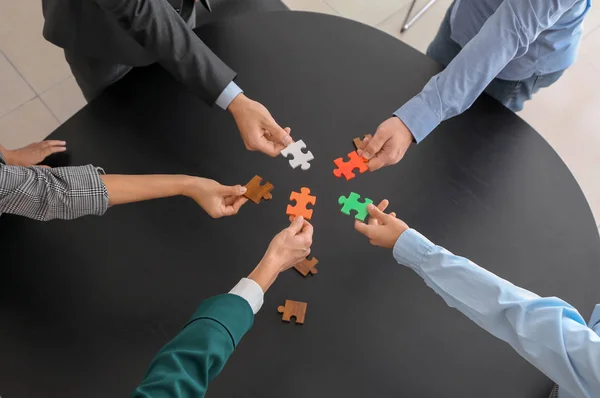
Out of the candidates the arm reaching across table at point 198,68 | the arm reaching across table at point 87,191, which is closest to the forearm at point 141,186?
the arm reaching across table at point 87,191

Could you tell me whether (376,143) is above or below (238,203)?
above

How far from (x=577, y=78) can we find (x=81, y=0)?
8.86 ft

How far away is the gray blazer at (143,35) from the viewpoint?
144cm

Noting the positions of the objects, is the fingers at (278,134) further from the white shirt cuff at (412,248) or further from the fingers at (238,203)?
the white shirt cuff at (412,248)

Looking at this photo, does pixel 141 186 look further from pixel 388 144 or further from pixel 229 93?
pixel 388 144

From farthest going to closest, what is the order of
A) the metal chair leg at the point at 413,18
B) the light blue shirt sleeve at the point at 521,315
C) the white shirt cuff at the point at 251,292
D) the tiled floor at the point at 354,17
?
the metal chair leg at the point at 413,18
the tiled floor at the point at 354,17
the white shirt cuff at the point at 251,292
the light blue shirt sleeve at the point at 521,315

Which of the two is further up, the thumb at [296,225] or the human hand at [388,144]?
the human hand at [388,144]

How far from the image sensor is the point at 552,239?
56.5 inches

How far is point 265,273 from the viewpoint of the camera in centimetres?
123

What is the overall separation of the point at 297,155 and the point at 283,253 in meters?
0.36

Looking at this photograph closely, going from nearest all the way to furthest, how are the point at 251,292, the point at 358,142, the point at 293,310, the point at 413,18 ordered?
1. the point at 251,292
2. the point at 293,310
3. the point at 358,142
4. the point at 413,18

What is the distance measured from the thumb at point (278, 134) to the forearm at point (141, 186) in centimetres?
28

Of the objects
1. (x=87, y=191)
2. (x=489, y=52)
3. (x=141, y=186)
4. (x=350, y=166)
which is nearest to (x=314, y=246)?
(x=350, y=166)

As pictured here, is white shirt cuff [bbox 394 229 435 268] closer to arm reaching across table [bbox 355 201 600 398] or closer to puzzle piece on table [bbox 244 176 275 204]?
arm reaching across table [bbox 355 201 600 398]
